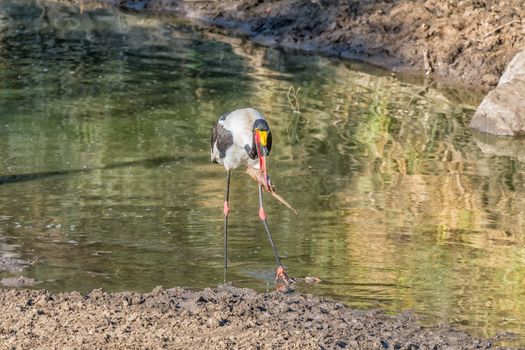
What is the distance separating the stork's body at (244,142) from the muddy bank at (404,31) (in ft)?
25.6

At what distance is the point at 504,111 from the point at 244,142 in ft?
19.5

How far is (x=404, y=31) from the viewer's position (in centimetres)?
1777

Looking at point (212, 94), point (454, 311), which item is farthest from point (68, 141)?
point (454, 311)

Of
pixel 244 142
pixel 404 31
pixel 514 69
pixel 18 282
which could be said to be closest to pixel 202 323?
pixel 18 282

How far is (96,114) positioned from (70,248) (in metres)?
4.95

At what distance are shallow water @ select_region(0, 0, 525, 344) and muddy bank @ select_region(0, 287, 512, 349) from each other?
461mm

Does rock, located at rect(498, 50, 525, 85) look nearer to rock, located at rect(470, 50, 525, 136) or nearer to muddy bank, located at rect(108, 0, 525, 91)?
rock, located at rect(470, 50, 525, 136)

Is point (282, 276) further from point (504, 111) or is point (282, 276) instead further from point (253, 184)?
point (504, 111)

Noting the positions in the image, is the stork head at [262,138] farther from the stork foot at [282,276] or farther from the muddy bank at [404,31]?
the muddy bank at [404,31]

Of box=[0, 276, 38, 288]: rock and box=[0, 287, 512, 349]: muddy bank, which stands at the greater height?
box=[0, 287, 512, 349]: muddy bank

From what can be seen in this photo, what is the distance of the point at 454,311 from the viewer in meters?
7.75

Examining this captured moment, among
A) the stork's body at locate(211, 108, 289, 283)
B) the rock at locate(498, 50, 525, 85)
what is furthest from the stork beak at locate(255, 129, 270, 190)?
the rock at locate(498, 50, 525, 85)

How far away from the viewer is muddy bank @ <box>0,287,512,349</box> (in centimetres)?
667

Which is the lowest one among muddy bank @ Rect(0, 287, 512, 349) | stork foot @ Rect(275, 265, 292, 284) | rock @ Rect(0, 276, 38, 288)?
rock @ Rect(0, 276, 38, 288)
